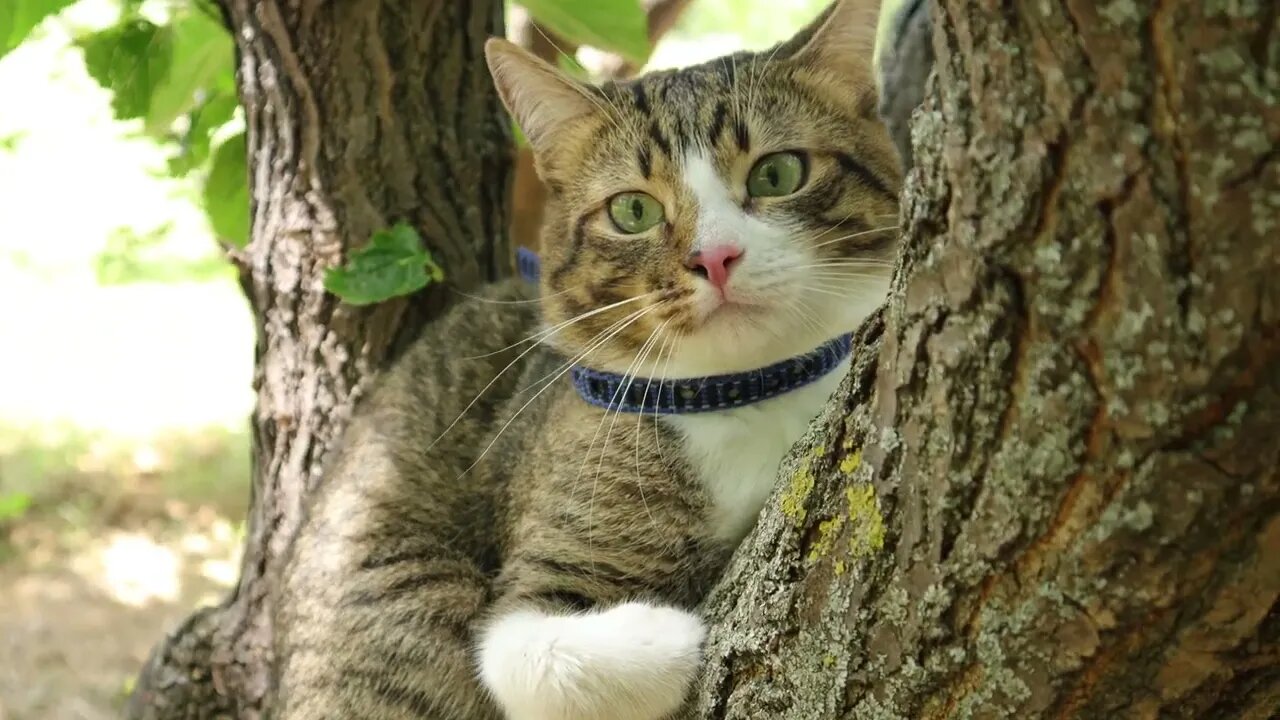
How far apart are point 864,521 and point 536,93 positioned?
129 centimetres

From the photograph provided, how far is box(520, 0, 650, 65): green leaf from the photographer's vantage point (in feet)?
8.57

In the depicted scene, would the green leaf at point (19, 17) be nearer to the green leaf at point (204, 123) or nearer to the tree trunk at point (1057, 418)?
the green leaf at point (204, 123)

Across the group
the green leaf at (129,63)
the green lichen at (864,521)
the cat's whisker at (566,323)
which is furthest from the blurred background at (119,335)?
the green lichen at (864,521)

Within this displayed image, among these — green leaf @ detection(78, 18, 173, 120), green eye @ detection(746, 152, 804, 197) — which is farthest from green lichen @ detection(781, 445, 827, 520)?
green leaf @ detection(78, 18, 173, 120)

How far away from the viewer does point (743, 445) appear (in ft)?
6.39

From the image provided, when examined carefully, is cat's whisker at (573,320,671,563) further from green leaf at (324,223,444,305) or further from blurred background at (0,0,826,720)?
blurred background at (0,0,826,720)

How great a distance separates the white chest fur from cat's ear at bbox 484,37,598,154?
672 mm

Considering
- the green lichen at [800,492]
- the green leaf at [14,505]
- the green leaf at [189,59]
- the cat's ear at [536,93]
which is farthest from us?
the green leaf at [14,505]

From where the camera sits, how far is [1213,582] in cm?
95

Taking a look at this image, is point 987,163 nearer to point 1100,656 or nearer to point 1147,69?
point 1147,69

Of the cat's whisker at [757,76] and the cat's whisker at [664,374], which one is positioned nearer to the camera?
the cat's whisker at [664,374]

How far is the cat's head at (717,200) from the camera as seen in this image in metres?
1.79

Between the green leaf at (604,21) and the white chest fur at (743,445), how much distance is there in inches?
43.7

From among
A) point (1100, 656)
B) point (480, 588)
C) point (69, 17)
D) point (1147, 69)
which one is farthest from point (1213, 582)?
point (69, 17)
